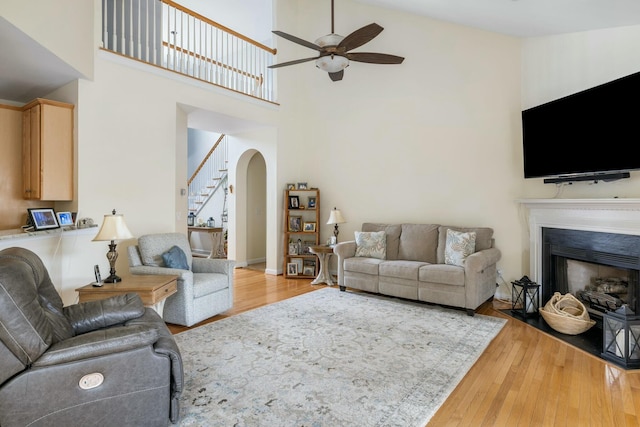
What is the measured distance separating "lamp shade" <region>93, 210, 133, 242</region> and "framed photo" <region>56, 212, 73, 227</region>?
26.1 inches

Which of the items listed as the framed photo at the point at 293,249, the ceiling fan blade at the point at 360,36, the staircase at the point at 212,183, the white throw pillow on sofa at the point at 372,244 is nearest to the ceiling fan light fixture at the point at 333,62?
the ceiling fan blade at the point at 360,36

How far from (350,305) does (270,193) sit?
8.84 ft

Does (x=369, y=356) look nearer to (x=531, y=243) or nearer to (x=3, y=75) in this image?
(x=531, y=243)

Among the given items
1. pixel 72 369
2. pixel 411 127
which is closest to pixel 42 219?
pixel 72 369

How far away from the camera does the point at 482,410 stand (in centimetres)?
210

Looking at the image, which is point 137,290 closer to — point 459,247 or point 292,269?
point 292,269

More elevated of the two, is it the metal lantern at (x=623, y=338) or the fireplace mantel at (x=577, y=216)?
the fireplace mantel at (x=577, y=216)

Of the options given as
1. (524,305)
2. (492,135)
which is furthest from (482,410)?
(492,135)

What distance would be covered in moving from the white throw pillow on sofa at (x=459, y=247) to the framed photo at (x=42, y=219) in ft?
14.4

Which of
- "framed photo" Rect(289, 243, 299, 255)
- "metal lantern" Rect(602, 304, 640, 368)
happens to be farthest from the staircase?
"metal lantern" Rect(602, 304, 640, 368)

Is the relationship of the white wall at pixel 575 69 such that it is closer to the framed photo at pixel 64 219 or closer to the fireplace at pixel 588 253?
the fireplace at pixel 588 253

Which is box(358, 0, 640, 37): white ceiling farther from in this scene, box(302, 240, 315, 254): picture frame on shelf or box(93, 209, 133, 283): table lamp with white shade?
box(93, 209, 133, 283): table lamp with white shade

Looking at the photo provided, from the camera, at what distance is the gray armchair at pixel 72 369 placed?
60.0 inches

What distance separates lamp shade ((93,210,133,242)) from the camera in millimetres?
3117
